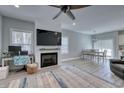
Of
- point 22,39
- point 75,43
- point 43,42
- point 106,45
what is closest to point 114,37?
point 106,45

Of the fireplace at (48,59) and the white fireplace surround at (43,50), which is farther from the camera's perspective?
the fireplace at (48,59)

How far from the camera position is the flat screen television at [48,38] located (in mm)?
4734

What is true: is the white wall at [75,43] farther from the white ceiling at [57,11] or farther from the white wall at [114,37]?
the white ceiling at [57,11]

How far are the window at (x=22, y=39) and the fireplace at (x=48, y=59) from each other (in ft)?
2.95

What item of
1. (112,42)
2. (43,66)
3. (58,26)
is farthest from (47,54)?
(112,42)

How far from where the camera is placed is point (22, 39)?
4.95 m

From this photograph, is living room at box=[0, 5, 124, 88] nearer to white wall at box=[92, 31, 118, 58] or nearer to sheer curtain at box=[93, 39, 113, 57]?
white wall at box=[92, 31, 118, 58]

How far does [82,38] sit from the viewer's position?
29.6 feet

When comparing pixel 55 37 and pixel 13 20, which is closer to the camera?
pixel 13 20

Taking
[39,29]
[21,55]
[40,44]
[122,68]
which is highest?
[39,29]

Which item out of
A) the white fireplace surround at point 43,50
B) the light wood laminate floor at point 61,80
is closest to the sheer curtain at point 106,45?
the light wood laminate floor at point 61,80

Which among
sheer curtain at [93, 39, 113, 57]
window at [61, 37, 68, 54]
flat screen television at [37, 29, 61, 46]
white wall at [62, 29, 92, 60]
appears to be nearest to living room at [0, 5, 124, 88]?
flat screen television at [37, 29, 61, 46]

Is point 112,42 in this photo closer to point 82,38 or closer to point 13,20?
point 82,38

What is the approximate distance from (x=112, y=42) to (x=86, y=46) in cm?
241
